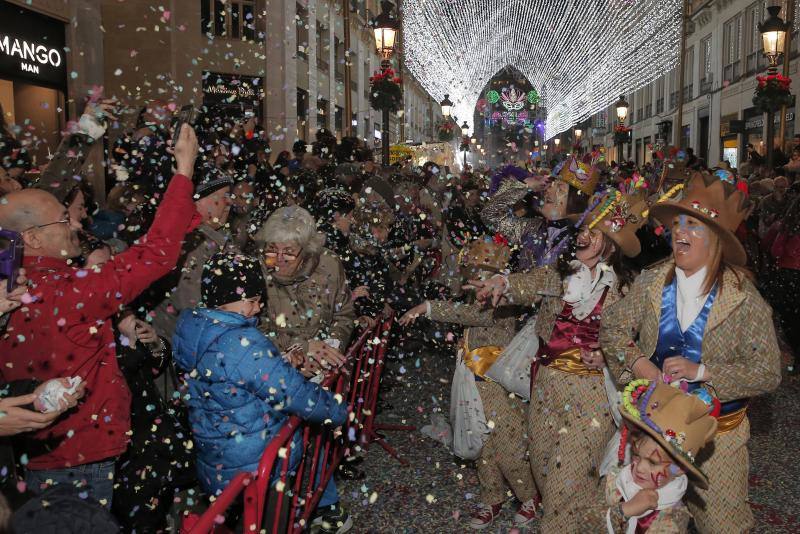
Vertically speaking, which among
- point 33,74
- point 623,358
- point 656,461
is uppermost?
point 33,74

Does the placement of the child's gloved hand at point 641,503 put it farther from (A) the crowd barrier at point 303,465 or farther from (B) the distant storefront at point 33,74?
(B) the distant storefront at point 33,74

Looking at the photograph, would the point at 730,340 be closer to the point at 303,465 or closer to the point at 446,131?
the point at 303,465

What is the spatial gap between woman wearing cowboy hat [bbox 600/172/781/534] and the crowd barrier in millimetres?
1653

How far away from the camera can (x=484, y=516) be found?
4.42 metres

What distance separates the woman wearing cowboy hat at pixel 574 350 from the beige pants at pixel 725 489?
23.1 inches

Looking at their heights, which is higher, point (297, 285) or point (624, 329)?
point (297, 285)

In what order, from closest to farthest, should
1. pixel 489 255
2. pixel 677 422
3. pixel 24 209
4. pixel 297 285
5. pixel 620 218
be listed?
1. pixel 677 422
2. pixel 24 209
3. pixel 620 218
4. pixel 297 285
5. pixel 489 255

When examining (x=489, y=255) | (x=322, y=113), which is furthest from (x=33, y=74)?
(x=322, y=113)

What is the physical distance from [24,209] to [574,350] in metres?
2.82

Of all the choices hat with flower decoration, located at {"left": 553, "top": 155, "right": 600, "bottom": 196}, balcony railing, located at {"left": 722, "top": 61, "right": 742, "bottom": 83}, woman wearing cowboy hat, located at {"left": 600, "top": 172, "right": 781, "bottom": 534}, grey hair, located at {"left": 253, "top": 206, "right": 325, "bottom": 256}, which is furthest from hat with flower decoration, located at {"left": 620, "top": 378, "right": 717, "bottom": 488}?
balcony railing, located at {"left": 722, "top": 61, "right": 742, "bottom": 83}

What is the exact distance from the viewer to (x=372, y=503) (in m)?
4.74

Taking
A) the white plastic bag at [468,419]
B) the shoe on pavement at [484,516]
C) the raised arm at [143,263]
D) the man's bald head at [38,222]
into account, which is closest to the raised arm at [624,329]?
the white plastic bag at [468,419]

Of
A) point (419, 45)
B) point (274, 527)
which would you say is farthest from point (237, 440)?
point (419, 45)

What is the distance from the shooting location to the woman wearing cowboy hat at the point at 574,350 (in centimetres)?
369
